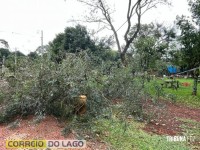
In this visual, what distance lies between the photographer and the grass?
5.02 metres

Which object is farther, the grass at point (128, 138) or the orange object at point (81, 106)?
the orange object at point (81, 106)

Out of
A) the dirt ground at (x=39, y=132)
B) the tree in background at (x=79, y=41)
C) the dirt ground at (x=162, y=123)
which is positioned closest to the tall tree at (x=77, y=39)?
the tree in background at (x=79, y=41)

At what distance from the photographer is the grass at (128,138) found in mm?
5023

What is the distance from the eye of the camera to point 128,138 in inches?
213

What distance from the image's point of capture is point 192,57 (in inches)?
592

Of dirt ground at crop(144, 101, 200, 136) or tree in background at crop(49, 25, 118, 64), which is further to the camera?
tree in background at crop(49, 25, 118, 64)

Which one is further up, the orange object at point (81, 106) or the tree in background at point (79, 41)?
the tree in background at point (79, 41)

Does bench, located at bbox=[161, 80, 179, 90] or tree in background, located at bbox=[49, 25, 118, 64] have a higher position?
tree in background, located at bbox=[49, 25, 118, 64]

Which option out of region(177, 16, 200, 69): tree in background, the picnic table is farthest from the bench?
region(177, 16, 200, 69): tree in background

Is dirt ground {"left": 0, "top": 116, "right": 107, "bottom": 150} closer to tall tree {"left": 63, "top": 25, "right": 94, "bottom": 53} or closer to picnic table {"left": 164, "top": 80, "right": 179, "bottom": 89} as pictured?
picnic table {"left": 164, "top": 80, "right": 179, "bottom": 89}

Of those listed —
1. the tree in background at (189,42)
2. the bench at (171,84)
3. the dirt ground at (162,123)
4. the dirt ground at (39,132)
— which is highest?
the tree in background at (189,42)

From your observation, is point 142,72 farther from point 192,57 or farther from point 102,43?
point 102,43

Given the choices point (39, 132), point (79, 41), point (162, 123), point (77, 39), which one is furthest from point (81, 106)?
point (77, 39)

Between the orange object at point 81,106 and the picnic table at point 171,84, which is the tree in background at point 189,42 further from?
the orange object at point 81,106
